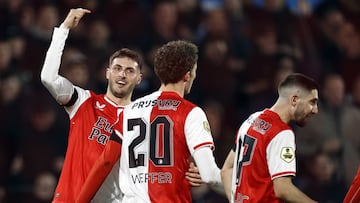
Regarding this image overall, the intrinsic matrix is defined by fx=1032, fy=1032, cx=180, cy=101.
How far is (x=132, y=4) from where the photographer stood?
452 inches

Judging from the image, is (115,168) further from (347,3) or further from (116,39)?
(347,3)

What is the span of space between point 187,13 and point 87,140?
4.49m

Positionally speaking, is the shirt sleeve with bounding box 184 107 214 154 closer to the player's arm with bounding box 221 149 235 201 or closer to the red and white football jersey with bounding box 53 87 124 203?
the player's arm with bounding box 221 149 235 201

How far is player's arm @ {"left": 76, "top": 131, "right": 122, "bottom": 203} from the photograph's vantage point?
22.3 feet

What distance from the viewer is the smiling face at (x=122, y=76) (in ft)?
25.0

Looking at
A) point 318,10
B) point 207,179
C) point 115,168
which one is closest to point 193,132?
point 207,179

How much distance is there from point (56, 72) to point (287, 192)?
2.01 meters

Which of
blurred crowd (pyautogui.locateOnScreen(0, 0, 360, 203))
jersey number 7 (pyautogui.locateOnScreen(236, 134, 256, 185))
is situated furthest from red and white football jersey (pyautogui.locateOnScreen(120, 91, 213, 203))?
blurred crowd (pyautogui.locateOnScreen(0, 0, 360, 203))

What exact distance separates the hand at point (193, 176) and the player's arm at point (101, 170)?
1.74 ft

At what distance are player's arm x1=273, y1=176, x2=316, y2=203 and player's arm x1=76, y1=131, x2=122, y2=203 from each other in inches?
43.1

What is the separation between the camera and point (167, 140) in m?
6.55

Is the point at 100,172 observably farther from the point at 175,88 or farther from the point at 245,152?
the point at 245,152

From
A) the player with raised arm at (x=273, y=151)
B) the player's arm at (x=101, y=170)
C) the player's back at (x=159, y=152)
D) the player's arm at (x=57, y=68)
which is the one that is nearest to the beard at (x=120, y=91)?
the player's arm at (x=57, y=68)

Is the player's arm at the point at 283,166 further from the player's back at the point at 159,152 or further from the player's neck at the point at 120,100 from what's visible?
the player's neck at the point at 120,100
